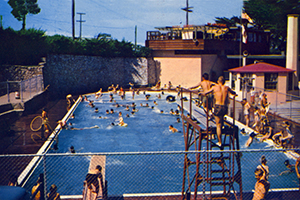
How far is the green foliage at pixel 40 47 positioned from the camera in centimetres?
3089

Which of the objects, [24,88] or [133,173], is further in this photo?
[24,88]

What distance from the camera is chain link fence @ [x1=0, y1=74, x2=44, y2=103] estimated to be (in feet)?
82.9

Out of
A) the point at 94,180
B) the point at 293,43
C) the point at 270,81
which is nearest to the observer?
the point at 94,180

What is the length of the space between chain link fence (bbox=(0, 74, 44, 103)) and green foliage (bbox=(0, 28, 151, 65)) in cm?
327

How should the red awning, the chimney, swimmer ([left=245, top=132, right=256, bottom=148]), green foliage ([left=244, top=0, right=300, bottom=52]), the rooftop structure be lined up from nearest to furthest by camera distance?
swimmer ([left=245, top=132, right=256, bottom=148]), the red awning, the chimney, the rooftop structure, green foliage ([left=244, top=0, right=300, bottom=52])

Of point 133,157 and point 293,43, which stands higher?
point 293,43

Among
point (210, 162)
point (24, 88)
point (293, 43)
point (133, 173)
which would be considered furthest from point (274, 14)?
point (210, 162)

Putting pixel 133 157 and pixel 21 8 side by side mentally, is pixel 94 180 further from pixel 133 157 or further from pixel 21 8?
pixel 21 8

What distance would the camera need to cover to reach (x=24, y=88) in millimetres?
27141

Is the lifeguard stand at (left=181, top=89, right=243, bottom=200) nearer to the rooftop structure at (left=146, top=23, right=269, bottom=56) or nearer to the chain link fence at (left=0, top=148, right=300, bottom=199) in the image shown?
the chain link fence at (left=0, top=148, right=300, bottom=199)

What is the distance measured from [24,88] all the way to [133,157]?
1464cm

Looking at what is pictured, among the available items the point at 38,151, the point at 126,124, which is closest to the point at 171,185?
the point at 38,151

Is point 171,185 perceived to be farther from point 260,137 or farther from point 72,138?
point 72,138

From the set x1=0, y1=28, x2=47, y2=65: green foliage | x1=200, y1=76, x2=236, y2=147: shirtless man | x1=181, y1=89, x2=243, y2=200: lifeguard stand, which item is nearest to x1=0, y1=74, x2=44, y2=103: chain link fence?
x1=0, y1=28, x2=47, y2=65: green foliage
